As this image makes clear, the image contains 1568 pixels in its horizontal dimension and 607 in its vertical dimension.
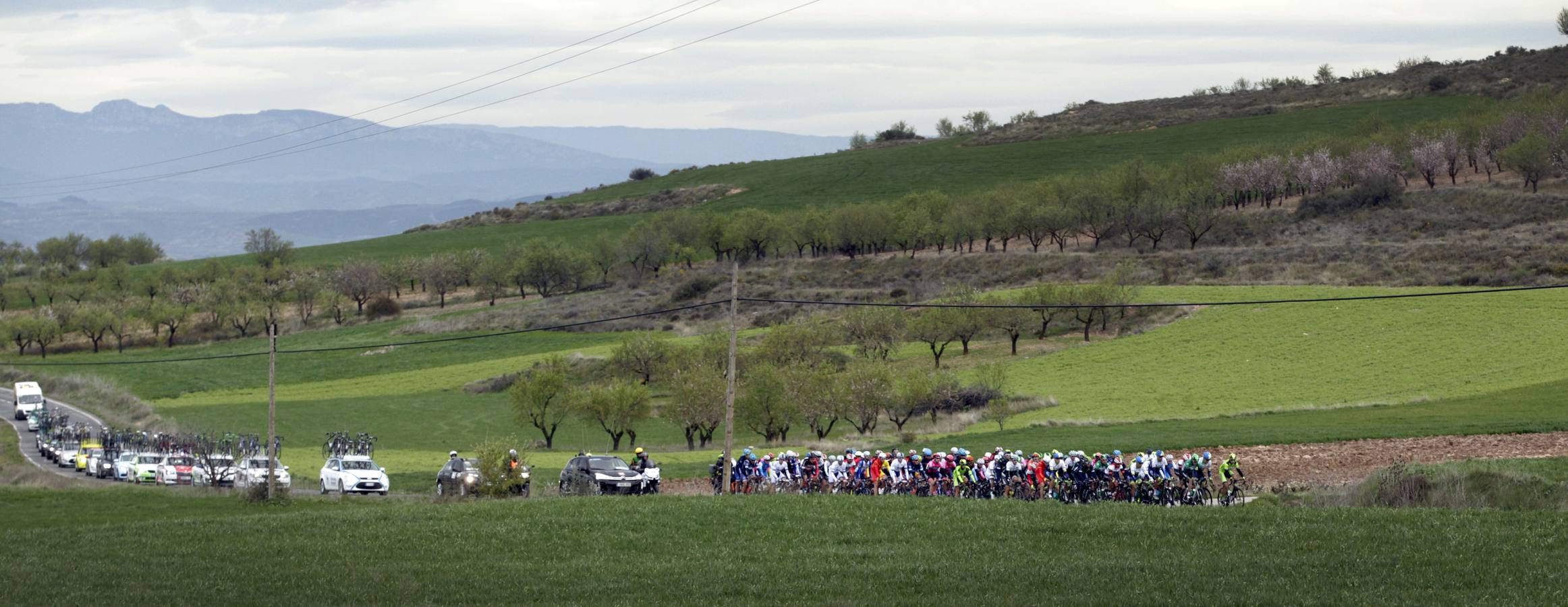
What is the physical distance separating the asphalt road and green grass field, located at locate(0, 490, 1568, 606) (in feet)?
99.2

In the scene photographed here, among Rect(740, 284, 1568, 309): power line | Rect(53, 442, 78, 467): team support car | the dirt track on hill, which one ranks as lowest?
Rect(53, 442, 78, 467): team support car

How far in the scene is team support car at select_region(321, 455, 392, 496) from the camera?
139 feet

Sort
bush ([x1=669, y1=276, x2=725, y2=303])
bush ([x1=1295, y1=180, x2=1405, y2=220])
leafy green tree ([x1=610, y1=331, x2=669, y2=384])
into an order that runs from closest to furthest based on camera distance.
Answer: leafy green tree ([x1=610, y1=331, x2=669, y2=384])
bush ([x1=669, y1=276, x2=725, y2=303])
bush ([x1=1295, y1=180, x2=1405, y2=220])

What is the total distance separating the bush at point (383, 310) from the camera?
123312 mm

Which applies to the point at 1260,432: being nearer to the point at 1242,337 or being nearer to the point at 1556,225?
the point at 1242,337

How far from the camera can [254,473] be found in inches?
1826

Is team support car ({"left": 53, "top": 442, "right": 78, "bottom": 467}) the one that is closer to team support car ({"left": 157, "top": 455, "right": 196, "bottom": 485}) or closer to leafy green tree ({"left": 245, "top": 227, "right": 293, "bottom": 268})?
team support car ({"left": 157, "top": 455, "right": 196, "bottom": 485})

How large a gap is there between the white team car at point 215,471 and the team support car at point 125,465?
15.1ft

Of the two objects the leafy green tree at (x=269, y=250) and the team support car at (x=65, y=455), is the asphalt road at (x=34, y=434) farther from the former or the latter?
the leafy green tree at (x=269, y=250)

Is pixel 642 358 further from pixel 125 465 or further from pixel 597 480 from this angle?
pixel 597 480

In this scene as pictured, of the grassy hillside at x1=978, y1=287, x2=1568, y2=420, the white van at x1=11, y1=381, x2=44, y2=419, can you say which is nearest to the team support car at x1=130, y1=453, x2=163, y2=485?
the white van at x1=11, y1=381, x2=44, y2=419

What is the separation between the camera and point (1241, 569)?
2069 centimetres

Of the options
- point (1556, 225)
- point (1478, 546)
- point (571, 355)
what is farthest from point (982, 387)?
point (1556, 225)

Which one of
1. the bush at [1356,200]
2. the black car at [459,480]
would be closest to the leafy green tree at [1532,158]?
the bush at [1356,200]
